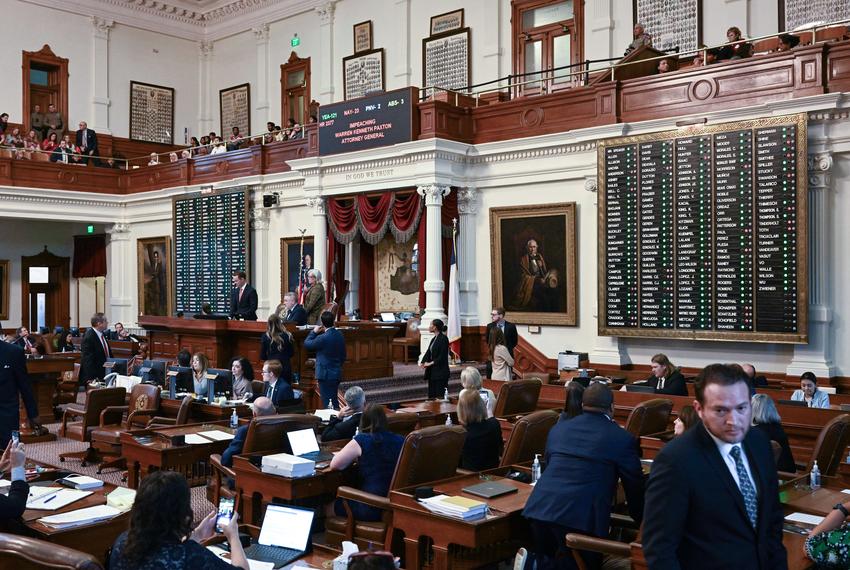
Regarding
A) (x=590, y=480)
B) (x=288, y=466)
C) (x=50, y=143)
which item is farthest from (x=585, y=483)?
(x=50, y=143)

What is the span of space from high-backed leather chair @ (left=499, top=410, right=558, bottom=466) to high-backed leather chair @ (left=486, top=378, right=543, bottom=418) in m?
2.10

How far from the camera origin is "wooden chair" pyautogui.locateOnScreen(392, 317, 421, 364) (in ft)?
48.3

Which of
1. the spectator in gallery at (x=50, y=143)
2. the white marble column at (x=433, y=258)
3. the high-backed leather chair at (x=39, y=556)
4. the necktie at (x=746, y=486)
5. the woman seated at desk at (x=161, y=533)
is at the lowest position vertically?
the high-backed leather chair at (x=39, y=556)

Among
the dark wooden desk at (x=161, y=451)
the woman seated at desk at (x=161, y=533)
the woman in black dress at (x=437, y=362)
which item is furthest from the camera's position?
the woman in black dress at (x=437, y=362)

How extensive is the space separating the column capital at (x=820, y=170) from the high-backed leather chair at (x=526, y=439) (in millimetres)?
6553

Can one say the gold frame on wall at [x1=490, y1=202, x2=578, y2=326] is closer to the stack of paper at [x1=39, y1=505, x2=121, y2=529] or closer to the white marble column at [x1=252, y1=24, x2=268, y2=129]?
the stack of paper at [x1=39, y1=505, x2=121, y2=529]

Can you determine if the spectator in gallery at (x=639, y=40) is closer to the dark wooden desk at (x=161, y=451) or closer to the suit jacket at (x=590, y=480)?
the dark wooden desk at (x=161, y=451)

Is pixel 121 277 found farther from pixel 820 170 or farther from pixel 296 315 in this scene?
pixel 820 170

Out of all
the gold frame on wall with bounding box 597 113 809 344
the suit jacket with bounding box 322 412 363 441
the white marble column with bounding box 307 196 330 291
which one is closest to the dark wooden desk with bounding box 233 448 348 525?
the suit jacket with bounding box 322 412 363 441

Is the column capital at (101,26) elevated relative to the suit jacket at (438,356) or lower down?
elevated

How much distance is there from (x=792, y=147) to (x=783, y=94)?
783 millimetres

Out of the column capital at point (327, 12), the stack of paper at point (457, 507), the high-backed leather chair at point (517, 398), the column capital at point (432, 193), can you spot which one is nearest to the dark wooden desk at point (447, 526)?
the stack of paper at point (457, 507)

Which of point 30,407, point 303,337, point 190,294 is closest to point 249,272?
point 190,294

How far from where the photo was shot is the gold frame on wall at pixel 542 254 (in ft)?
42.3
